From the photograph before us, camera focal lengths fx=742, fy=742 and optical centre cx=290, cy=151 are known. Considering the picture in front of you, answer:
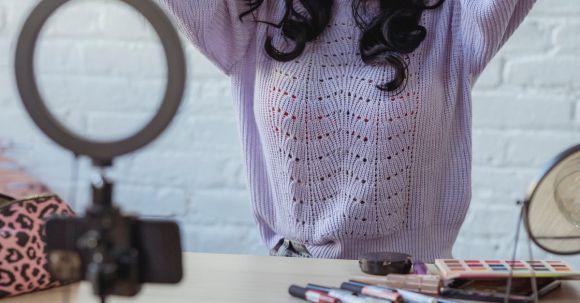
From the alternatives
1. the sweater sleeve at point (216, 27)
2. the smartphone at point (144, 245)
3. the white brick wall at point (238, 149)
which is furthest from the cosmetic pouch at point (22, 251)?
the white brick wall at point (238, 149)

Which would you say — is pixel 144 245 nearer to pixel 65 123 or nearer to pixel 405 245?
pixel 65 123

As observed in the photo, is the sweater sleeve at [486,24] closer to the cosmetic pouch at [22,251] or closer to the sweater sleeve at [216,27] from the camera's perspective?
the sweater sleeve at [216,27]

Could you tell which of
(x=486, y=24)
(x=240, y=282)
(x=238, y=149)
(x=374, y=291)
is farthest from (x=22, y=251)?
(x=238, y=149)

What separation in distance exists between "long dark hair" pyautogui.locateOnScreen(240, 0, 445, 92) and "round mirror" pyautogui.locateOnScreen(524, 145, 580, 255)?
12.9 inches

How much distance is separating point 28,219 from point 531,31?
91 cm

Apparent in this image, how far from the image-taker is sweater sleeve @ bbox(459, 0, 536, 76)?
2.60ft

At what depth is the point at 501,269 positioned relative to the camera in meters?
0.61

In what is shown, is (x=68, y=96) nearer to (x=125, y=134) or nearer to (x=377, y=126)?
(x=125, y=134)

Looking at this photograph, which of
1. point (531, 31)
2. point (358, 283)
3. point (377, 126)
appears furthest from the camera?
point (531, 31)

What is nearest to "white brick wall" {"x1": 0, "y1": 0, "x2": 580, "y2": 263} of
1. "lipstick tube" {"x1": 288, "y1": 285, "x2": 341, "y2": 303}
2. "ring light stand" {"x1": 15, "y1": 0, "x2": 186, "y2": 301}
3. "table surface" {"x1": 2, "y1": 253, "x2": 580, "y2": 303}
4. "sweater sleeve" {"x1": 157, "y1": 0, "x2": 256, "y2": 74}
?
"sweater sleeve" {"x1": 157, "y1": 0, "x2": 256, "y2": 74}

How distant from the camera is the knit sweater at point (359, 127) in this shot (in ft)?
2.74

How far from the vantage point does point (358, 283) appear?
60 cm

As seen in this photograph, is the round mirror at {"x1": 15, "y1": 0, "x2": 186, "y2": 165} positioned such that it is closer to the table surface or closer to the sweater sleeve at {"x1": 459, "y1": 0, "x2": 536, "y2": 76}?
the table surface

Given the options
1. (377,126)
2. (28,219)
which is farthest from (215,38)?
(28,219)
